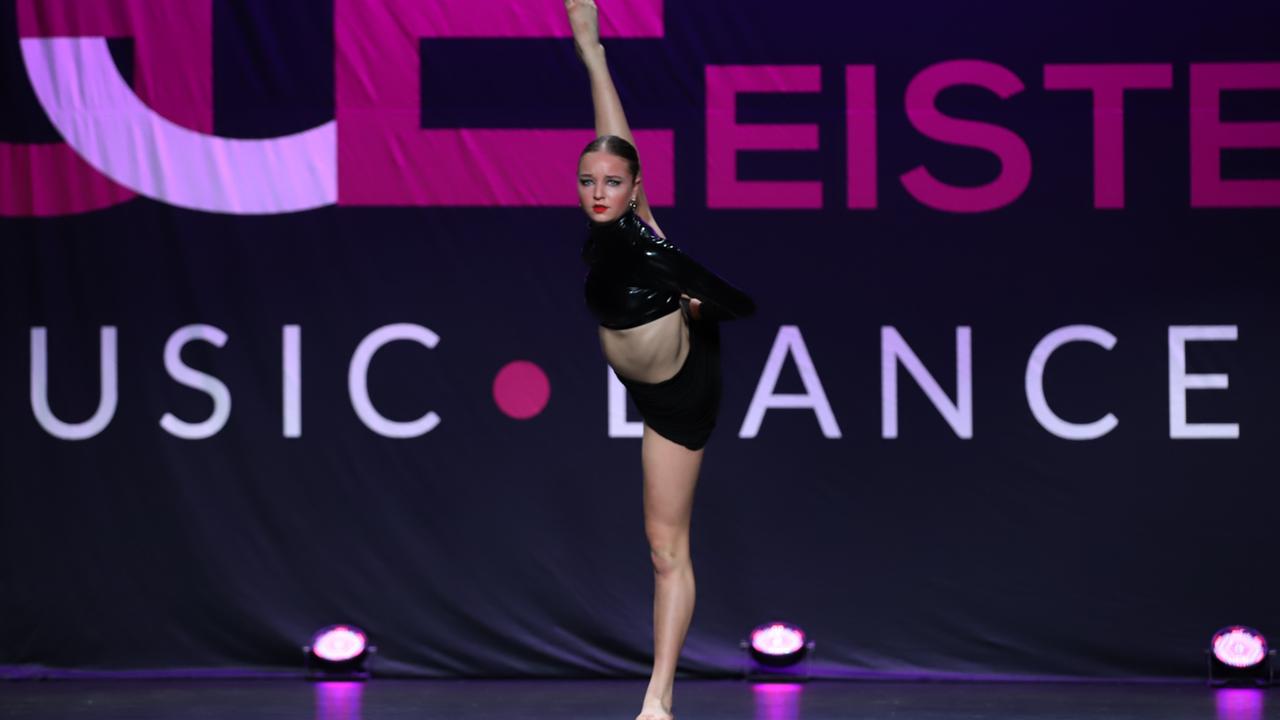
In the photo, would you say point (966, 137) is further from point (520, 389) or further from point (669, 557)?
point (669, 557)

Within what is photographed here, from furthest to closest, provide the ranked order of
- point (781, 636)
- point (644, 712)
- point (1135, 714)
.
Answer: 1. point (781, 636)
2. point (1135, 714)
3. point (644, 712)

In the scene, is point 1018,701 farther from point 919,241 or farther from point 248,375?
point 248,375

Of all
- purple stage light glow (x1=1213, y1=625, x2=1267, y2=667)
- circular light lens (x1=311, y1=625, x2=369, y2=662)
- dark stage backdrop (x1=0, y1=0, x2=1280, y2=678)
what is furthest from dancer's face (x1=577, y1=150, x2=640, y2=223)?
purple stage light glow (x1=1213, y1=625, x2=1267, y2=667)

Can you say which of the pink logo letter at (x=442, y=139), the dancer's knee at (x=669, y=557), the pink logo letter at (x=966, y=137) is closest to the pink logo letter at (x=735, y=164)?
the pink logo letter at (x=442, y=139)

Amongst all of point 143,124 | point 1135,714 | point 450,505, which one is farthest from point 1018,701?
point 143,124

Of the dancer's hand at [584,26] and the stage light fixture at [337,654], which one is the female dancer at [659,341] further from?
the stage light fixture at [337,654]

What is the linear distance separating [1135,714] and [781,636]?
1.15 metres

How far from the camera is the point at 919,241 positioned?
521cm

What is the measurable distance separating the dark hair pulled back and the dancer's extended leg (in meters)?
0.62

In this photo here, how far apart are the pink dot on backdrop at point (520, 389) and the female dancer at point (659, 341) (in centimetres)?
150

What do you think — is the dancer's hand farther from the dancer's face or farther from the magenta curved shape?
the magenta curved shape

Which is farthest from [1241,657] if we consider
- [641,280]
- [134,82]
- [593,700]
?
[134,82]

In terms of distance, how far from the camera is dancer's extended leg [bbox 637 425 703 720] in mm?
3672

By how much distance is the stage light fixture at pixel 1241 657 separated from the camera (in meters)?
4.93
